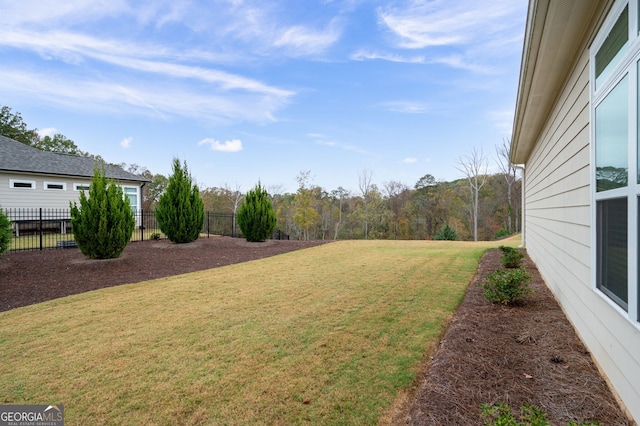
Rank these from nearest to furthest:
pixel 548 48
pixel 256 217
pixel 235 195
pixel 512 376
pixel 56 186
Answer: pixel 512 376 < pixel 548 48 < pixel 256 217 < pixel 56 186 < pixel 235 195

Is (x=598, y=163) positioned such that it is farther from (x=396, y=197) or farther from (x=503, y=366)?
(x=396, y=197)

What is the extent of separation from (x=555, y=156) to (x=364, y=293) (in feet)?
11.8

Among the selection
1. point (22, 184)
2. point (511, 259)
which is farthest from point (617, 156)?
point (22, 184)

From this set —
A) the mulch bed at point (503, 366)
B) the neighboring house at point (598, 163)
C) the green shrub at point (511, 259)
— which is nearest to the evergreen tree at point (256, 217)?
the mulch bed at point (503, 366)

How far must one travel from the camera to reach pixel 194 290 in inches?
222

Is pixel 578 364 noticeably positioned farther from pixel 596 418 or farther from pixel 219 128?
pixel 219 128

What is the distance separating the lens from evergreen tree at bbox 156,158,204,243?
448 inches

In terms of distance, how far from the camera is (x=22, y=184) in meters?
13.5

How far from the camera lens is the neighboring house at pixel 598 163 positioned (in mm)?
1694

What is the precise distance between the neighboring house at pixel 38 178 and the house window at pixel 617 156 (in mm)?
14913

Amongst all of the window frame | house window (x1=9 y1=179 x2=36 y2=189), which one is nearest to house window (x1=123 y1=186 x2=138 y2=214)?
the window frame

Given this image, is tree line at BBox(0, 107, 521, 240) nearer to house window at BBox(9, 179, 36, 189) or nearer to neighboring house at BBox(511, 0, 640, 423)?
house window at BBox(9, 179, 36, 189)

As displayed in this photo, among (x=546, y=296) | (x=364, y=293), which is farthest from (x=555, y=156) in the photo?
(x=364, y=293)

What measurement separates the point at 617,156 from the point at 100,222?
31.1 feet
